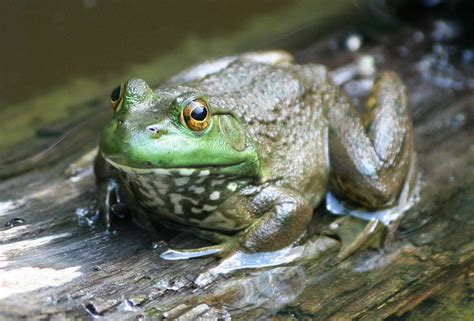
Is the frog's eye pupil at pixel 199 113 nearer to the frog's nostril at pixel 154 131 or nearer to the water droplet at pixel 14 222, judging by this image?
the frog's nostril at pixel 154 131

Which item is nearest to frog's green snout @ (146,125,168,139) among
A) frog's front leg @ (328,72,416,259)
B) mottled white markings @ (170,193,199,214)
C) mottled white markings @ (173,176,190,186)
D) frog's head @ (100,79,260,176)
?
frog's head @ (100,79,260,176)

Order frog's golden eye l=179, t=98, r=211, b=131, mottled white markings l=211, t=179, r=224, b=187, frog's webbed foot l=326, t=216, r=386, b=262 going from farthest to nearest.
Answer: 1. frog's webbed foot l=326, t=216, r=386, b=262
2. mottled white markings l=211, t=179, r=224, b=187
3. frog's golden eye l=179, t=98, r=211, b=131

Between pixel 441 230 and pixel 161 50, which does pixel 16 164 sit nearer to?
pixel 161 50

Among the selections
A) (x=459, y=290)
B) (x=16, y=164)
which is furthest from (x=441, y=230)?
(x=16, y=164)

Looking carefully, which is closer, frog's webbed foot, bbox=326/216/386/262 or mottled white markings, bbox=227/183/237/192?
mottled white markings, bbox=227/183/237/192

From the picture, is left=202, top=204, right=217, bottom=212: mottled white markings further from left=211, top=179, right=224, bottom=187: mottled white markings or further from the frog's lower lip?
the frog's lower lip

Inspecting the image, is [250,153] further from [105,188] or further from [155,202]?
[105,188]

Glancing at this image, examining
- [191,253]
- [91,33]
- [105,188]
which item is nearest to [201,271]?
[191,253]

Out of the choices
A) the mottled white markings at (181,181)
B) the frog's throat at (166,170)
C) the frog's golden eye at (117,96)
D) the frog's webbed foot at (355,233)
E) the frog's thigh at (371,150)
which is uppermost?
the frog's golden eye at (117,96)

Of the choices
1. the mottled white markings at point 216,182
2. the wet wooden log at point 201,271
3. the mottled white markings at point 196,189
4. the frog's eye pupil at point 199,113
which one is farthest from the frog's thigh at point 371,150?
the frog's eye pupil at point 199,113
